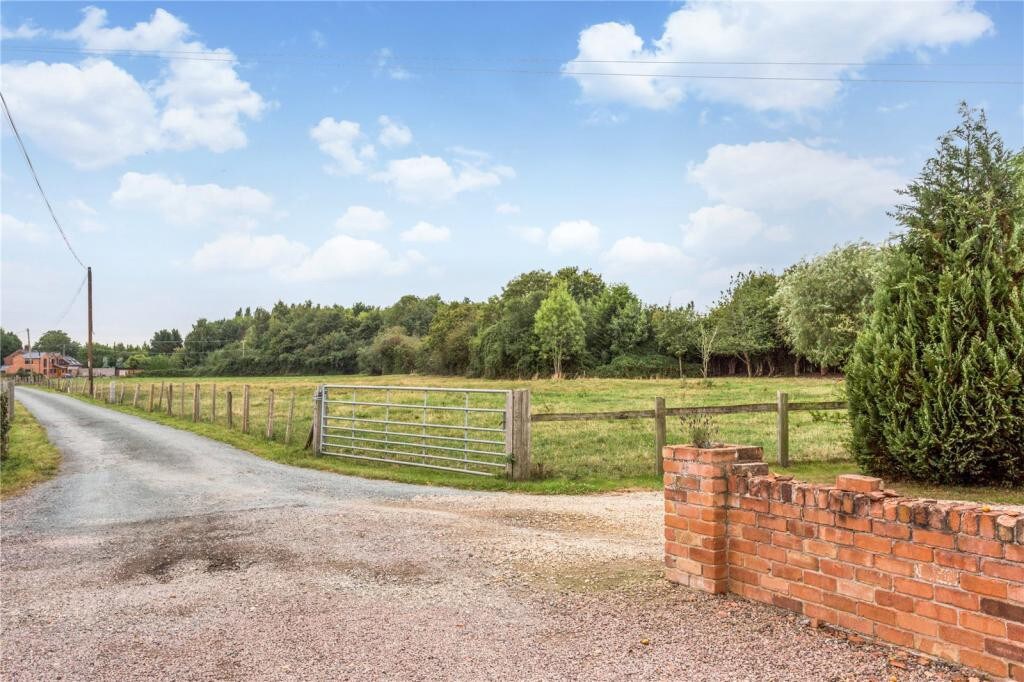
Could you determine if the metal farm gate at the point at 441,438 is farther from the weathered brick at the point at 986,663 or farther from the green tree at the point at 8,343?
the green tree at the point at 8,343

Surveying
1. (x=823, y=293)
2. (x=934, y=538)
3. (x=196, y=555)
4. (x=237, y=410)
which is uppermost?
(x=823, y=293)

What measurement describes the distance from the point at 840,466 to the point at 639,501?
4.46m

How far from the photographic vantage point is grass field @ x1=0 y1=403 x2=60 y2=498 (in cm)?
1030

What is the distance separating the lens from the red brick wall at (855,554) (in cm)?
317

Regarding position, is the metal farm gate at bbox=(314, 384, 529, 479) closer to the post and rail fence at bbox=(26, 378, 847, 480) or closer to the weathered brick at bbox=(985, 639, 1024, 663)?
the post and rail fence at bbox=(26, 378, 847, 480)

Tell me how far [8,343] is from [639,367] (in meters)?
128

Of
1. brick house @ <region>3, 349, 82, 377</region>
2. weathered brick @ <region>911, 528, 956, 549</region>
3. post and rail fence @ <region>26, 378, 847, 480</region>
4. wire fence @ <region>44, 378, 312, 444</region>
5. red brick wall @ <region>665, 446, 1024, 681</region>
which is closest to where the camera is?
red brick wall @ <region>665, 446, 1024, 681</region>

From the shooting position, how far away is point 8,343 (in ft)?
421

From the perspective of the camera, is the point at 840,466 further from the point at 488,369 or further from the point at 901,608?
the point at 488,369

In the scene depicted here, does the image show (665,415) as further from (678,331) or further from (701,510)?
(678,331)

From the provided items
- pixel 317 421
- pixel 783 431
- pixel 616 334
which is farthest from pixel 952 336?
pixel 616 334

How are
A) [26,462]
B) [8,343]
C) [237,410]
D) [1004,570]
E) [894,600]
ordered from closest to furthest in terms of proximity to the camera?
[1004,570], [894,600], [26,462], [237,410], [8,343]

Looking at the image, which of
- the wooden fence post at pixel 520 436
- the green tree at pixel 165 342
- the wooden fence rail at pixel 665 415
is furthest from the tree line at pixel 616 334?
the green tree at pixel 165 342

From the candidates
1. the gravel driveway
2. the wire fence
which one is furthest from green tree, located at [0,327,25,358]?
the gravel driveway
